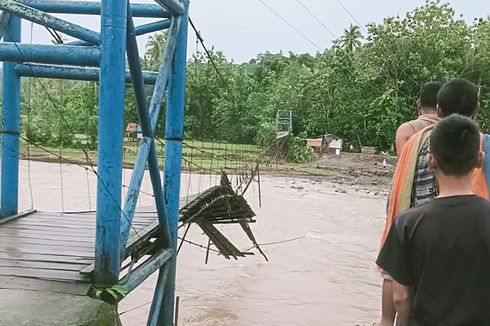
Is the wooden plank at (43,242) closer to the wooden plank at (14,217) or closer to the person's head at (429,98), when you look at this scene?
the wooden plank at (14,217)

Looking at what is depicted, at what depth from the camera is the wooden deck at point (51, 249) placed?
268 centimetres

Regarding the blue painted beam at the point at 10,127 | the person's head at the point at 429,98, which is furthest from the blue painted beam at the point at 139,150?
the person's head at the point at 429,98

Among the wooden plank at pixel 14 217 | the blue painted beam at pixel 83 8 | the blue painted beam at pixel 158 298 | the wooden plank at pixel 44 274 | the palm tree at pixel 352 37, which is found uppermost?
the palm tree at pixel 352 37

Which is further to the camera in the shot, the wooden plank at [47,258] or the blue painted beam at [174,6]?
the blue painted beam at [174,6]

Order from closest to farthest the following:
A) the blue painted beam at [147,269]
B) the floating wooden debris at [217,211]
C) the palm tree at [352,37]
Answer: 1. the blue painted beam at [147,269]
2. the floating wooden debris at [217,211]
3. the palm tree at [352,37]

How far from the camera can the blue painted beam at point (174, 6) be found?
3561mm

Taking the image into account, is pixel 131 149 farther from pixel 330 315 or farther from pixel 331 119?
pixel 330 315

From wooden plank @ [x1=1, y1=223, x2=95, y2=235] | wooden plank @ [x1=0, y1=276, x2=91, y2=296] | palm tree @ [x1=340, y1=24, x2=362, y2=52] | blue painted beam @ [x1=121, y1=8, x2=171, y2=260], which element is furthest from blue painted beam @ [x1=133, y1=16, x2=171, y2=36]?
palm tree @ [x1=340, y1=24, x2=362, y2=52]

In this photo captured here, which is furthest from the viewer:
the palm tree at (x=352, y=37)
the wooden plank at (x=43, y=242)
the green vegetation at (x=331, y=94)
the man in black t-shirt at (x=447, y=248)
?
the palm tree at (x=352, y=37)

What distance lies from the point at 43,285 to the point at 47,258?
20.2 inches

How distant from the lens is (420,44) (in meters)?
28.0

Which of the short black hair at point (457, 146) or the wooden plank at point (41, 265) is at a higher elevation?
the short black hair at point (457, 146)

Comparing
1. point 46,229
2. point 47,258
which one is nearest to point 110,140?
point 47,258

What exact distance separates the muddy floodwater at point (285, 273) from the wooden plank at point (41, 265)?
10.9 ft
